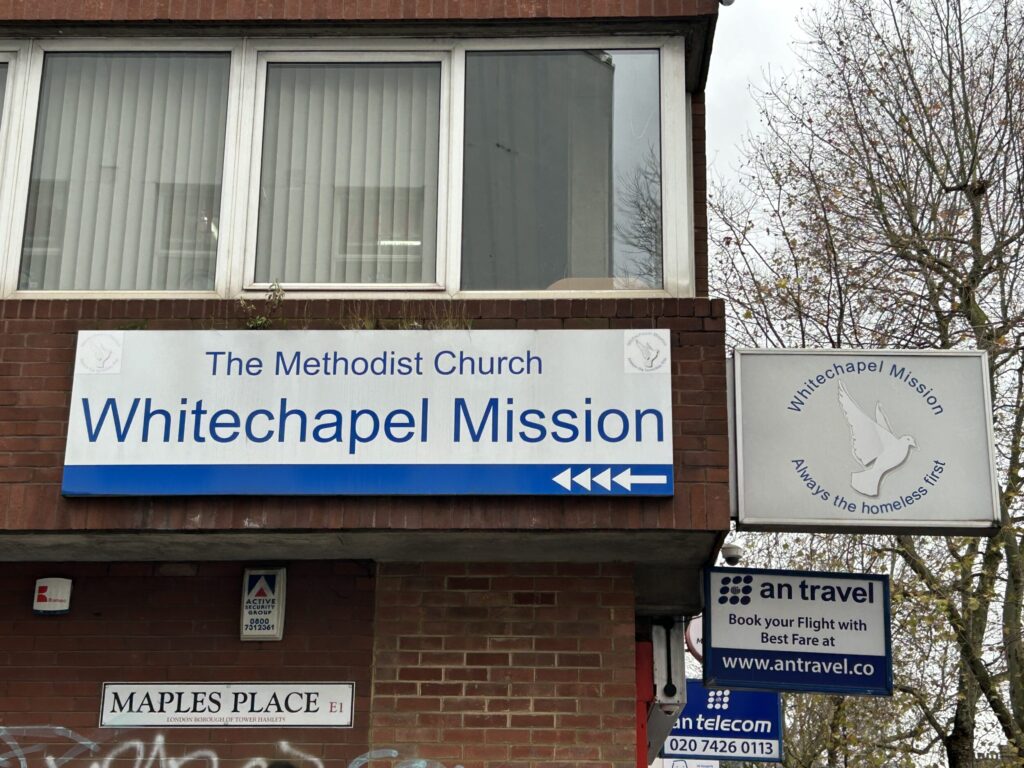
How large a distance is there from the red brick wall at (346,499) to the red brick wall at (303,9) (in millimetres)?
1564

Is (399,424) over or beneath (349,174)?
beneath

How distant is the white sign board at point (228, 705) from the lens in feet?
22.1

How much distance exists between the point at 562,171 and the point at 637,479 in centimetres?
178

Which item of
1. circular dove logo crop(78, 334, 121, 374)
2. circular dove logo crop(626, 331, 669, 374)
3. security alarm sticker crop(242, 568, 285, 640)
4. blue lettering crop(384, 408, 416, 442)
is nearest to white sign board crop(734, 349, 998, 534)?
circular dove logo crop(626, 331, 669, 374)

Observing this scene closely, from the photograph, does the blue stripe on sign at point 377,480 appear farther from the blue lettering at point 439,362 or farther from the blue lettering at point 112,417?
the blue lettering at point 439,362

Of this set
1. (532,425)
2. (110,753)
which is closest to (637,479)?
(532,425)

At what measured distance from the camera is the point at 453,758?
6613mm

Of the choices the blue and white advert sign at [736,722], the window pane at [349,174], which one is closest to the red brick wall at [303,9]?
the window pane at [349,174]

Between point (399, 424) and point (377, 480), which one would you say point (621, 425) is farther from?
point (377, 480)

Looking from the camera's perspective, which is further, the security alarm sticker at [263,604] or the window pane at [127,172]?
the window pane at [127,172]

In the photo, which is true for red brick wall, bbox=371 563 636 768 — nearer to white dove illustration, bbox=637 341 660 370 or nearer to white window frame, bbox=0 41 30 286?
white dove illustration, bbox=637 341 660 370

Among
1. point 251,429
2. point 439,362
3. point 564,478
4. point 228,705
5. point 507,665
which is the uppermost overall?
point 439,362

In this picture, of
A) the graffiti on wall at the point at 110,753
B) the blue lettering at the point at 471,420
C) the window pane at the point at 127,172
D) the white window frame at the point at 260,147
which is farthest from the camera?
the window pane at the point at 127,172

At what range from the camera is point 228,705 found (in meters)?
6.76
